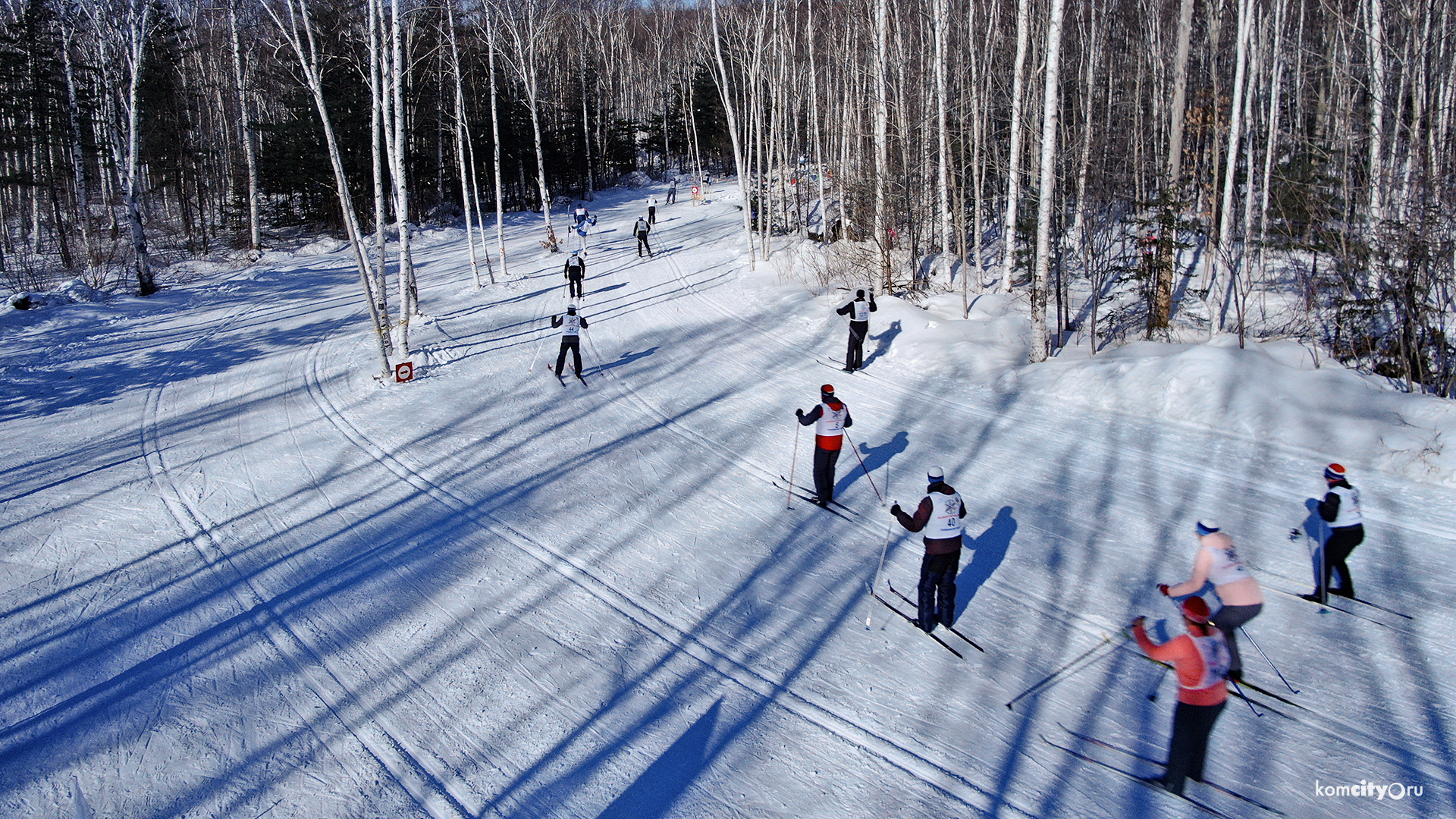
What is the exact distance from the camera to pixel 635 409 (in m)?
12.7

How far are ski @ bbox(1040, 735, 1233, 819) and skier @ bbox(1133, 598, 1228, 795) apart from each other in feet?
0.71

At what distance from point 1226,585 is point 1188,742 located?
57.4 inches

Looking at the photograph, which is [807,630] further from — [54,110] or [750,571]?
[54,110]

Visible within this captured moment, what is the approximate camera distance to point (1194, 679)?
4.70m

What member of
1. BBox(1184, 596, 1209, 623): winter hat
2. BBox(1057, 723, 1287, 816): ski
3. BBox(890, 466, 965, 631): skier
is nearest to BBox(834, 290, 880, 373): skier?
BBox(890, 466, 965, 631): skier

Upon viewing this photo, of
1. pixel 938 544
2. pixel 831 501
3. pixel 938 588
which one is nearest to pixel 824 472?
pixel 831 501

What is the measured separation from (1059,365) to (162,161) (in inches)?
1564

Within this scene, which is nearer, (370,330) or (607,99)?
(370,330)

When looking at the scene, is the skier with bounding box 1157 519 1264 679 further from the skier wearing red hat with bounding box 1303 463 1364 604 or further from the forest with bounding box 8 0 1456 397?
the forest with bounding box 8 0 1456 397

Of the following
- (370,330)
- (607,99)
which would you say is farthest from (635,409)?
(607,99)

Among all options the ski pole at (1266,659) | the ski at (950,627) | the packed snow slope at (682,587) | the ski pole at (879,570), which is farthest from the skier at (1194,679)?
the ski pole at (879,570)

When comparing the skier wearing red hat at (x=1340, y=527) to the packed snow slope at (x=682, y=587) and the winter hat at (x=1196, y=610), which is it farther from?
the winter hat at (x=1196, y=610)

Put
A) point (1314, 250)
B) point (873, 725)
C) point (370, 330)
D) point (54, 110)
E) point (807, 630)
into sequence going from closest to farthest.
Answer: point (873, 725)
point (807, 630)
point (1314, 250)
point (370, 330)
point (54, 110)

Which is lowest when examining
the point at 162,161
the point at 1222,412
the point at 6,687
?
the point at 6,687
